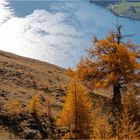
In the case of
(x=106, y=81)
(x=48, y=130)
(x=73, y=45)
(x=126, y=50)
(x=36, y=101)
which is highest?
(x=73, y=45)

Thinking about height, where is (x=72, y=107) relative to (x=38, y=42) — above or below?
below

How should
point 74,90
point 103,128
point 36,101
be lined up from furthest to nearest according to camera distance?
point 36,101
point 74,90
point 103,128

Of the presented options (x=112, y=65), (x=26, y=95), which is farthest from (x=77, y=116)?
(x=112, y=65)

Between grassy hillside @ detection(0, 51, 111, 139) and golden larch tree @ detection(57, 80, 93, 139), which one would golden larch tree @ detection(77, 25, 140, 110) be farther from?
golden larch tree @ detection(57, 80, 93, 139)

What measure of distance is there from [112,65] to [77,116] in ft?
64.4

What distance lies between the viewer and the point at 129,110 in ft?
187

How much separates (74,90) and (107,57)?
18.0 meters

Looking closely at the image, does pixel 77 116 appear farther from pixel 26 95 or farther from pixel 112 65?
pixel 112 65

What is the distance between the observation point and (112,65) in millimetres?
65375

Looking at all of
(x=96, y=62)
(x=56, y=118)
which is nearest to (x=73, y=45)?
(x=96, y=62)

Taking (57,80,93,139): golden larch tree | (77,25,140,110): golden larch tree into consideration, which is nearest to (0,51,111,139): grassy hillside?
(77,25,140,110): golden larch tree

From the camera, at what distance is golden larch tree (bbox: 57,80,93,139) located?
47406 mm

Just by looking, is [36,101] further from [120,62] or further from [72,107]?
[120,62]

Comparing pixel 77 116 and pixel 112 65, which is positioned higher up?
pixel 112 65
